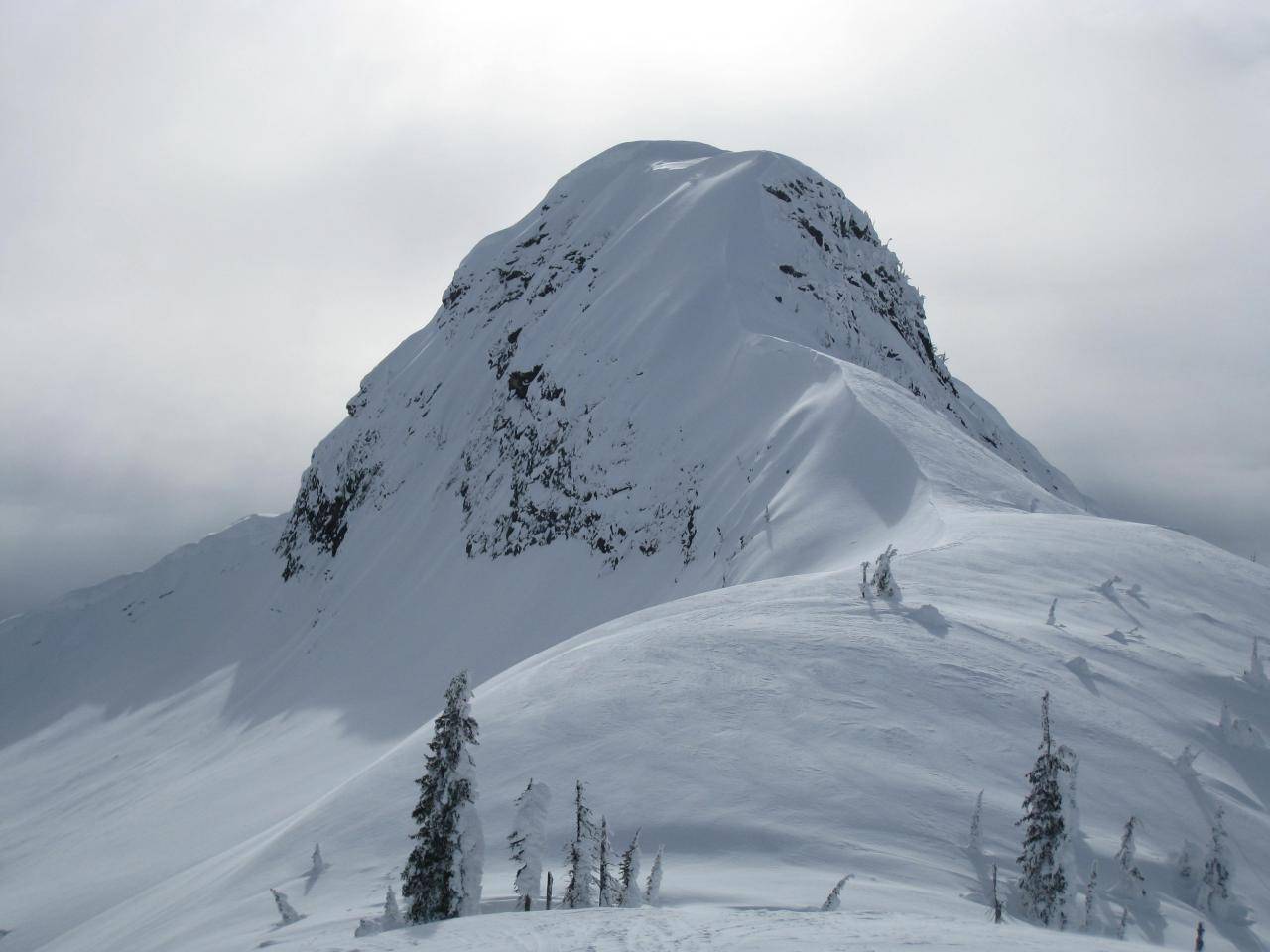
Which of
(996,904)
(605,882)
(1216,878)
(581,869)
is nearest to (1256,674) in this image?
(1216,878)

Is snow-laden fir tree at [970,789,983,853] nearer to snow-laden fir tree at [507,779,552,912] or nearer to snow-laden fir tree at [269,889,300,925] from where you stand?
snow-laden fir tree at [507,779,552,912]

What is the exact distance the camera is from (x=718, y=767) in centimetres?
1681

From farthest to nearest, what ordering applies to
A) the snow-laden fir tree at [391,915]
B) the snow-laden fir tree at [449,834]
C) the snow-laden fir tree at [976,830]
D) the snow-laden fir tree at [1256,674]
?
the snow-laden fir tree at [1256,674] → the snow-laden fir tree at [976,830] → the snow-laden fir tree at [449,834] → the snow-laden fir tree at [391,915]

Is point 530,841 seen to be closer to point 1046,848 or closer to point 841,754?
point 841,754

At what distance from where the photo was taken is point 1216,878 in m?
14.5

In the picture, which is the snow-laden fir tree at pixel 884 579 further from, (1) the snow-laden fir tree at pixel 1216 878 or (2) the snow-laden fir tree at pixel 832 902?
(2) the snow-laden fir tree at pixel 832 902

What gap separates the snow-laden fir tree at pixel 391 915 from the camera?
543 inches

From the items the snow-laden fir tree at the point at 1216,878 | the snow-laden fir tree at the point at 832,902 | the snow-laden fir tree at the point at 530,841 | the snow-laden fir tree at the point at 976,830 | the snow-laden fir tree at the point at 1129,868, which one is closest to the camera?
the snow-laden fir tree at the point at 832,902

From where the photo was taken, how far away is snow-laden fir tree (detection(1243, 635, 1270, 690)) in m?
20.6

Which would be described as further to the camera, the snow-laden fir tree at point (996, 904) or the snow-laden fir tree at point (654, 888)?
the snow-laden fir tree at point (654, 888)

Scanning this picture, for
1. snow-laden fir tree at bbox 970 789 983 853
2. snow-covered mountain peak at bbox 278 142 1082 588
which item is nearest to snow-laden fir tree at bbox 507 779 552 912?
snow-laden fir tree at bbox 970 789 983 853

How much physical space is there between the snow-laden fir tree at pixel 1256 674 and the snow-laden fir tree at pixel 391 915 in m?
16.0

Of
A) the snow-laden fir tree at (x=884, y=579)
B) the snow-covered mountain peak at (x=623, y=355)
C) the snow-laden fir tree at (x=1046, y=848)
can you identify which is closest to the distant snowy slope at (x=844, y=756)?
the snow-laden fir tree at (x=884, y=579)

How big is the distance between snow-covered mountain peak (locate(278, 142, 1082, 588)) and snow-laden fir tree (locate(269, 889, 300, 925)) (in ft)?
85.2
